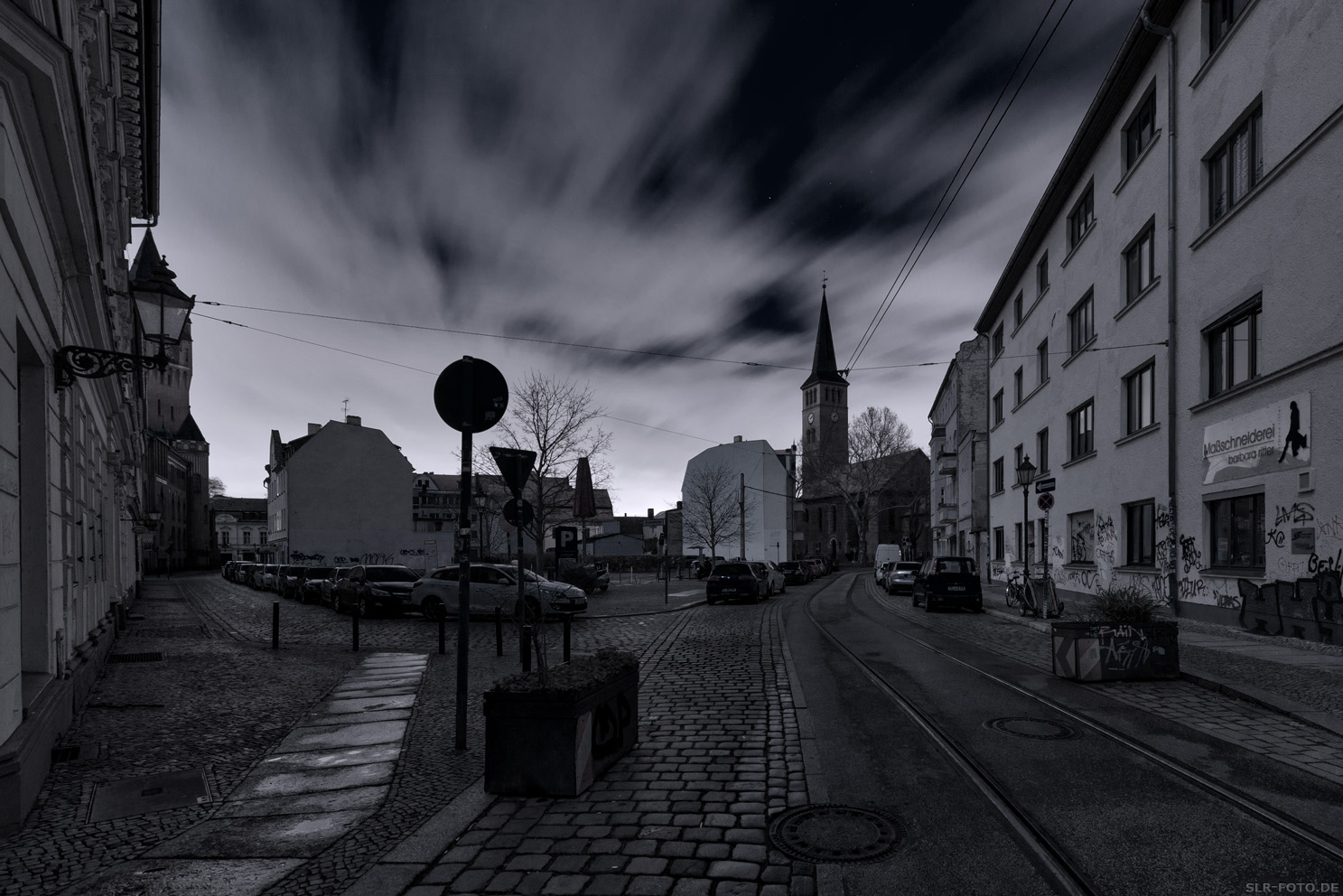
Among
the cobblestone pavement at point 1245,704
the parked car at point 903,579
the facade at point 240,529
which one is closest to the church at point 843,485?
the parked car at point 903,579

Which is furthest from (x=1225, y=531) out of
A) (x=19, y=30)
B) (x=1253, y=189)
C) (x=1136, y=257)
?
(x=19, y=30)

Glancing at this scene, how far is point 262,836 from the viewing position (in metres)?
4.87

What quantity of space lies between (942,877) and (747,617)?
17513 millimetres

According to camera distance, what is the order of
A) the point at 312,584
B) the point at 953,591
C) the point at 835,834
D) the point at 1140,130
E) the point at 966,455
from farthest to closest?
the point at 966,455, the point at 312,584, the point at 953,591, the point at 1140,130, the point at 835,834

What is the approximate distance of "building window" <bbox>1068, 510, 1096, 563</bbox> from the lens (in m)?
23.5

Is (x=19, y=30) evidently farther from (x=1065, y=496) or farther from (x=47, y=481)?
(x=1065, y=496)

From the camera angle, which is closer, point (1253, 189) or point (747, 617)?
point (1253, 189)

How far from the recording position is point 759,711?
27.2 ft

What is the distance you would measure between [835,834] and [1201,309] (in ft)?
51.8

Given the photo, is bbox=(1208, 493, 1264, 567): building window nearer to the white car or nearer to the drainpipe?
the drainpipe

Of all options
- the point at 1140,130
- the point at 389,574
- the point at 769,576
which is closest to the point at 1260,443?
the point at 1140,130

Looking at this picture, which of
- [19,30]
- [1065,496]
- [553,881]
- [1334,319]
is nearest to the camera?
[553,881]

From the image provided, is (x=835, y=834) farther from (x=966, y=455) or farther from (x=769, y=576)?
(x=966, y=455)

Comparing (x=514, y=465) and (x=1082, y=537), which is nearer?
(x=514, y=465)
